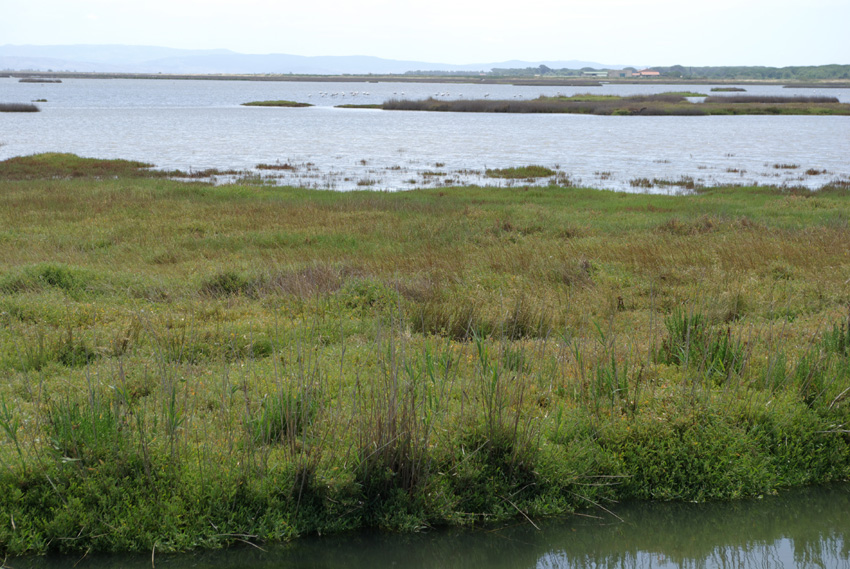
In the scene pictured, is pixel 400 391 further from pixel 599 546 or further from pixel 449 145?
pixel 449 145

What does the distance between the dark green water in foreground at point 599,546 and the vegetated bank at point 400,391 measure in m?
0.14

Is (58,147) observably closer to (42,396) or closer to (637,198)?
(637,198)

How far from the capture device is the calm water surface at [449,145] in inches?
1396

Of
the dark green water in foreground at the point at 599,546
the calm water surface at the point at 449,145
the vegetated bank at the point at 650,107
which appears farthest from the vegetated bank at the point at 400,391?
the vegetated bank at the point at 650,107

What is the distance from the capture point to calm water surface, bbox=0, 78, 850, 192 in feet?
116

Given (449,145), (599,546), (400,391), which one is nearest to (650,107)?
(449,145)

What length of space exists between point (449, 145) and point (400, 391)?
48.0 m

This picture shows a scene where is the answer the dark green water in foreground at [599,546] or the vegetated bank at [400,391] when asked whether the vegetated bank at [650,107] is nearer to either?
the vegetated bank at [400,391]

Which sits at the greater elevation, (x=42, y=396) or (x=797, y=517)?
(x=42, y=396)

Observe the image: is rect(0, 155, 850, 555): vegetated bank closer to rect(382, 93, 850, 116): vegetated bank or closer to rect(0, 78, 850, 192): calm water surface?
rect(0, 78, 850, 192): calm water surface

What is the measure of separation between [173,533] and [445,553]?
2062mm

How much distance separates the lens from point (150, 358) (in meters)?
7.70

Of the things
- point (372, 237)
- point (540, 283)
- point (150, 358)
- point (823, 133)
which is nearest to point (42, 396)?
point (150, 358)

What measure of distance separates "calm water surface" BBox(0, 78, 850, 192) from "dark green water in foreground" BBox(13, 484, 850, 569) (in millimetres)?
25798
